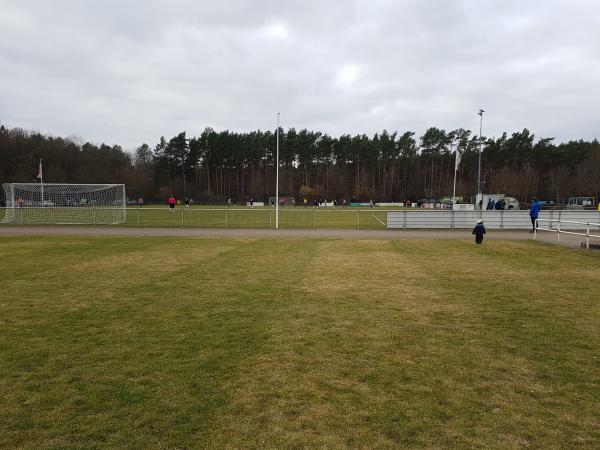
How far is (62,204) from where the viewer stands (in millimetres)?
36531

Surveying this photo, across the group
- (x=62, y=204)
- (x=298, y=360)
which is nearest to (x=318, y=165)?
(x=62, y=204)

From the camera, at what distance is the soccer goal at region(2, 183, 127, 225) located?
2884 cm

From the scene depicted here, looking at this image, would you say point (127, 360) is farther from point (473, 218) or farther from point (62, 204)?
point (62, 204)

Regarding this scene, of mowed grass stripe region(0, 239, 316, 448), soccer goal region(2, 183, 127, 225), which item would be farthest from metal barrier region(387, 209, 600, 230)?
mowed grass stripe region(0, 239, 316, 448)

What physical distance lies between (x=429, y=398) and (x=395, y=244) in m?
14.1

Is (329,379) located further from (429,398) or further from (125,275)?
(125,275)

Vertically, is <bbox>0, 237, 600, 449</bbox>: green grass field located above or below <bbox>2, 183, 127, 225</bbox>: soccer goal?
below

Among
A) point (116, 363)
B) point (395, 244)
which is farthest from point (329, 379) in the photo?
point (395, 244)

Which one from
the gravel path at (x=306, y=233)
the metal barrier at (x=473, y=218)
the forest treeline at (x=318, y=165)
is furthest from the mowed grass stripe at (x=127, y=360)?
the forest treeline at (x=318, y=165)

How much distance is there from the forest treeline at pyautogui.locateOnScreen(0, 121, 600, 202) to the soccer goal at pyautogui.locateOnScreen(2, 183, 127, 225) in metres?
50.0

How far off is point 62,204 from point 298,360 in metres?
38.2

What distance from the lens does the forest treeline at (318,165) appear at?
84750 millimetres

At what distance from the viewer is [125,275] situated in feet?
33.5

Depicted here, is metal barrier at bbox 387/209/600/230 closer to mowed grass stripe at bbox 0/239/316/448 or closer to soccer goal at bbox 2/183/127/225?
soccer goal at bbox 2/183/127/225
